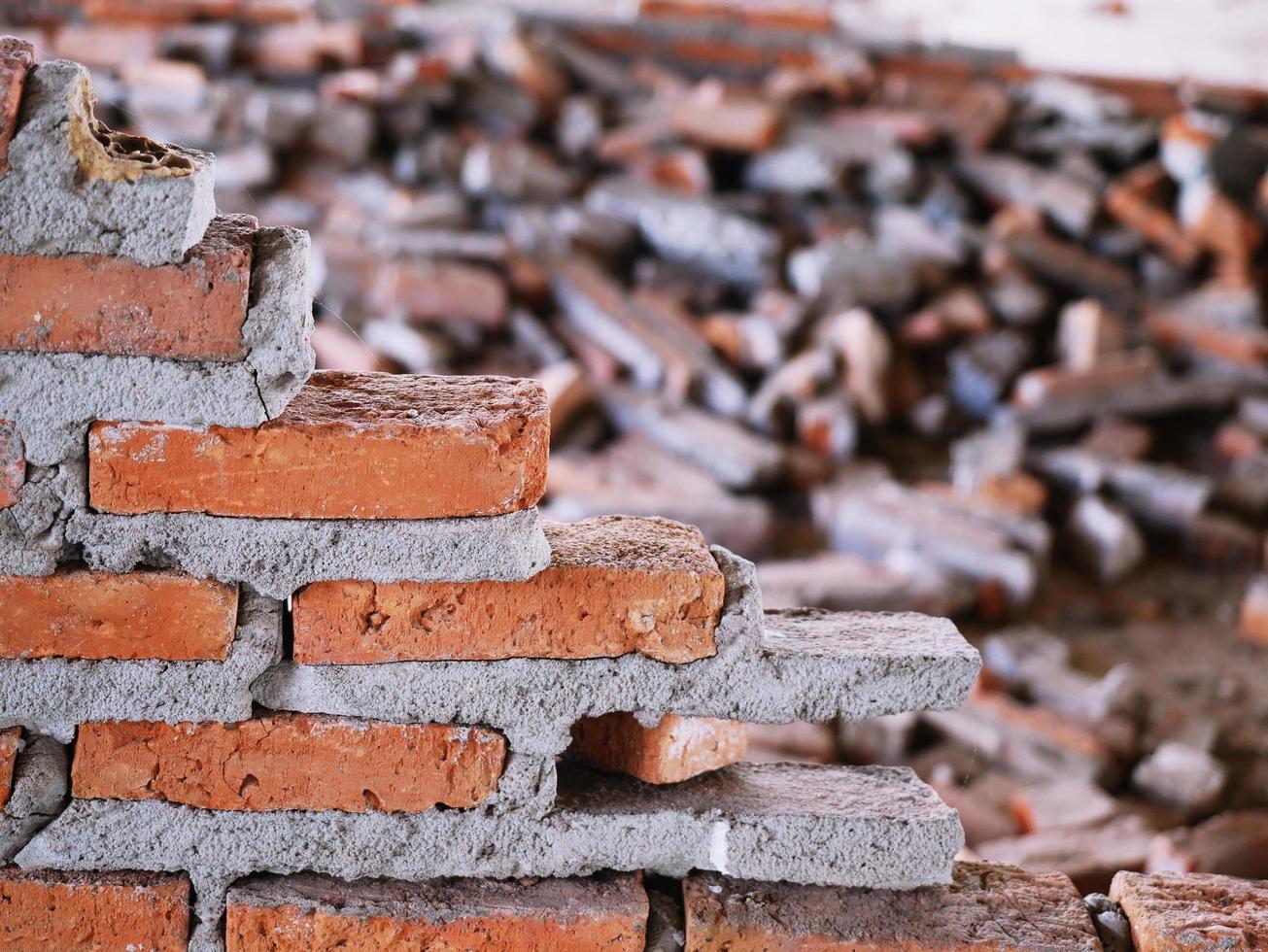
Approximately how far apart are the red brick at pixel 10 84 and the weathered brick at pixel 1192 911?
81.4 inches

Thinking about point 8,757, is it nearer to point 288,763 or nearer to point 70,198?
point 288,763

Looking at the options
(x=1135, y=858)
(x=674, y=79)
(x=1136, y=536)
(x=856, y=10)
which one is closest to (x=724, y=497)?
(x=1136, y=536)

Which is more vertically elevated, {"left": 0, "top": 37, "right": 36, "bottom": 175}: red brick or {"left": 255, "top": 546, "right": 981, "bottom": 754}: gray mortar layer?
{"left": 0, "top": 37, "right": 36, "bottom": 175}: red brick

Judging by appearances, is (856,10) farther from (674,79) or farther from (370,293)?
(370,293)

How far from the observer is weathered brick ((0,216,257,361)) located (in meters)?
1.78

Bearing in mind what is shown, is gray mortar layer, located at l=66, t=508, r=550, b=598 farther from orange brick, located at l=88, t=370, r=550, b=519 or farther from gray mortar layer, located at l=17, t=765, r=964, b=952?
gray mortar layer, located at l=17, t=765, r=964, b=952

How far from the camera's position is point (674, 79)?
27.5 ft

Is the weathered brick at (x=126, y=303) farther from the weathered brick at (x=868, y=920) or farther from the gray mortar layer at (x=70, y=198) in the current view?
the weathered brick at (x=868, y=920)

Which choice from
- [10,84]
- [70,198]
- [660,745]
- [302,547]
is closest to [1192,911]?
[660,745]

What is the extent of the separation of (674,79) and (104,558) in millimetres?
7087

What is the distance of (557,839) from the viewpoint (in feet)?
6.70

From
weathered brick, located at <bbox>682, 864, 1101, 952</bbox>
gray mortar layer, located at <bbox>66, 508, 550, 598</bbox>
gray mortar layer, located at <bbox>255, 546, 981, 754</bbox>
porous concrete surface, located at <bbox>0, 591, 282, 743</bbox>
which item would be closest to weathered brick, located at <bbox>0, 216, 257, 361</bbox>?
gray mortar layer, located at <bbox>66, 508, 550, 598</bbox>

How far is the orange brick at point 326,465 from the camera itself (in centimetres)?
185

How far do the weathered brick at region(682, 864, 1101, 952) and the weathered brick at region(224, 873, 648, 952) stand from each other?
0.13 m
